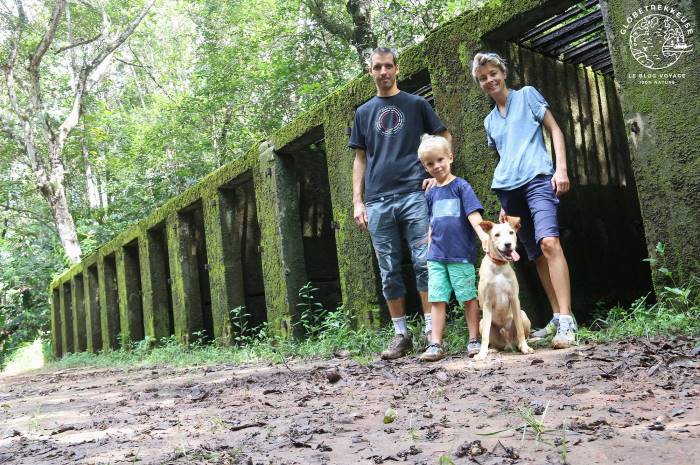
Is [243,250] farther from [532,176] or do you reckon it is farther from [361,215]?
[532,176]

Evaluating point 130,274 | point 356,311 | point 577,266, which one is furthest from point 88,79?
point 577,266

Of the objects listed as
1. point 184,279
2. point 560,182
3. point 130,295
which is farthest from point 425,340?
point 130,295

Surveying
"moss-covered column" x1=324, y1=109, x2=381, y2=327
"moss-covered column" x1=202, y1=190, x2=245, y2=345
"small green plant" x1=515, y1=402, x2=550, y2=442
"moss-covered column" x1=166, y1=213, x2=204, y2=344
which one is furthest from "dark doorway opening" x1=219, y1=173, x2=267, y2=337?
"small green plant" x1=515, y1=402, x2=550, y2=442

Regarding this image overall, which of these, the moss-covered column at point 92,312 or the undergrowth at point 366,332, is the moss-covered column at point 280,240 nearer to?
the undergrowth at point 366,332

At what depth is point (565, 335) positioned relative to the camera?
396 centimetres

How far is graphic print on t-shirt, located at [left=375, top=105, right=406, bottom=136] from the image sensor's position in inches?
191

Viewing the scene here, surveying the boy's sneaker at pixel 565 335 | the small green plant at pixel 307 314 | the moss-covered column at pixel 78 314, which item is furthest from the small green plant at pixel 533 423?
the moss-covered column at pixel 78 314

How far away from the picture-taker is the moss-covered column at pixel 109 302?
14.4m

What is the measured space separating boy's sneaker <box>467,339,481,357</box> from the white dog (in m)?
0.09

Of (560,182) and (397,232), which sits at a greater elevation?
(560,182)

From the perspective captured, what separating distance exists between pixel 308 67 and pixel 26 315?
1547 centimetres

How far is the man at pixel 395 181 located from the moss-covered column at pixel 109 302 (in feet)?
36.4

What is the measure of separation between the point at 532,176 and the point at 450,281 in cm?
94

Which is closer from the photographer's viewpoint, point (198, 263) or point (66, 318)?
point (198, 263)
